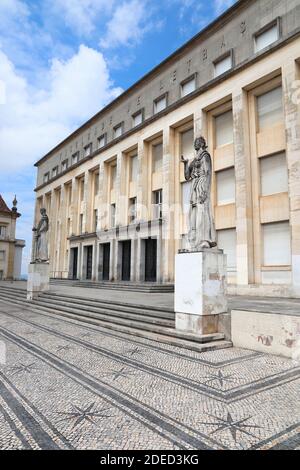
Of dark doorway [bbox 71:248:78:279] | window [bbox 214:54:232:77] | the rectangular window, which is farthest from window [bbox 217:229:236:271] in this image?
dark doorway [bbox 71:248:78:279]

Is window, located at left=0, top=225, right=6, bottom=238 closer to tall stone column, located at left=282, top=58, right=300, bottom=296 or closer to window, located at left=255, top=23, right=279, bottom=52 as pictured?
window, located at left=255, top=23, right=279, bottom=52

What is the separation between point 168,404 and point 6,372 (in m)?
2.84

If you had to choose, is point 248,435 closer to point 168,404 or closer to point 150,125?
point 168,404

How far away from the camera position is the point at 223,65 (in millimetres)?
17500

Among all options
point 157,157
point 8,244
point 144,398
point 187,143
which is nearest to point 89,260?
point 157,157

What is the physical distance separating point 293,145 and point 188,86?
30.2 feet

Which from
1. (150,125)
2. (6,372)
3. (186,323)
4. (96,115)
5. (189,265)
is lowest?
(6,372)

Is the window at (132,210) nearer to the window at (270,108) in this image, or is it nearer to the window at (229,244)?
the window at (229,244)

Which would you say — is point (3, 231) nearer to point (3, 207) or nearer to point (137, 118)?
point (3, 207)

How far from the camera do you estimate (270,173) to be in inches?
591

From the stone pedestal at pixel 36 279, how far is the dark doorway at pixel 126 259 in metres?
8.10

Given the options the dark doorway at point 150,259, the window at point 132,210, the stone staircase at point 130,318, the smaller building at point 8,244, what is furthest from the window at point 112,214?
the smaller building at point 8,244

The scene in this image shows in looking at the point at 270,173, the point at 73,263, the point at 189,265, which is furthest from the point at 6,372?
the point at 73,263

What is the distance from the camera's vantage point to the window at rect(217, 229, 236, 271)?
16.0 meters
